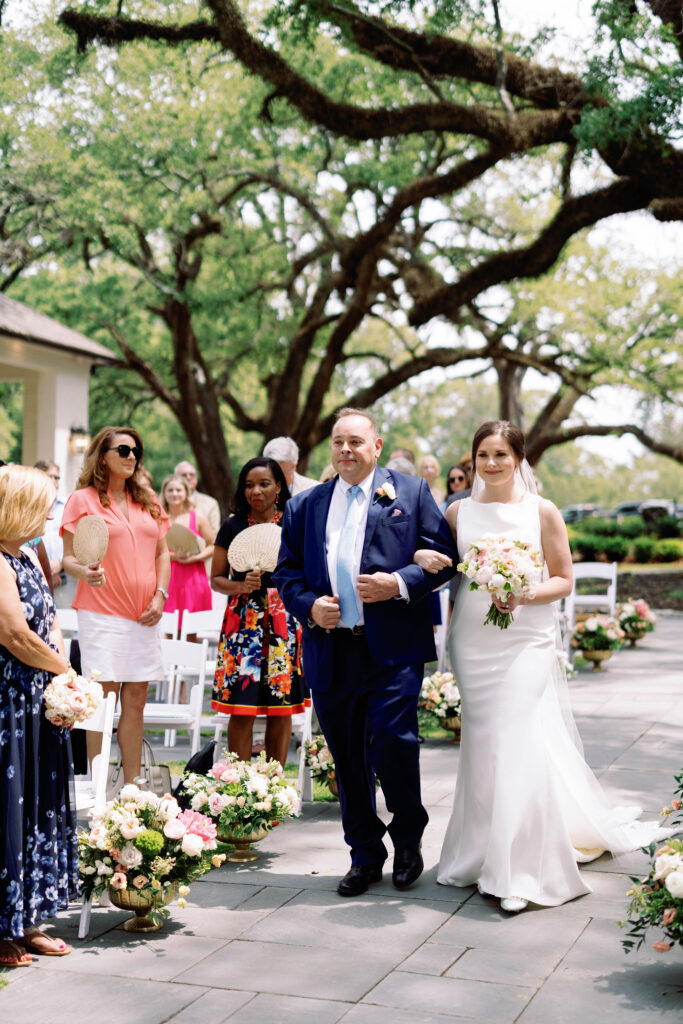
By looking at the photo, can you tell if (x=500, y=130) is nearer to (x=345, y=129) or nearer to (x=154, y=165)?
(x=345, y=129)

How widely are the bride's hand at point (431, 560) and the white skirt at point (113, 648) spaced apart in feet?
6.32

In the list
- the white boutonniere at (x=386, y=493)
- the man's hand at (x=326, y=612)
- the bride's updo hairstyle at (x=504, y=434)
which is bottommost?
the man's hand at (x=326, y=612)

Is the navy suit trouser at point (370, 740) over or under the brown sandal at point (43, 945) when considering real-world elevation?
over

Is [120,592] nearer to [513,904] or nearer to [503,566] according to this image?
[503,566]

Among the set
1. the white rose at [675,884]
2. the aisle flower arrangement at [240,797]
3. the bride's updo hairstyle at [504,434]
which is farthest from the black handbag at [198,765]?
the white rose at [675,884]

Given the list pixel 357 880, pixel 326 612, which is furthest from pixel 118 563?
pixel 357 880

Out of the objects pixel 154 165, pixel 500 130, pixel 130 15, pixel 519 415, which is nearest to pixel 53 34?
pixel 130 15

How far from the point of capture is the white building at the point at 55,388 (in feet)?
71.1

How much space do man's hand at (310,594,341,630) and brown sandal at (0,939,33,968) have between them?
5.98 feet

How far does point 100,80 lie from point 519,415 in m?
13.6

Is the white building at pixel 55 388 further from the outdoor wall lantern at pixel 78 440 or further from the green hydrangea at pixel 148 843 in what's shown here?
the green hydrangea at pixel 148 843

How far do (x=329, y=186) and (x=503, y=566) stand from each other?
63.7ft

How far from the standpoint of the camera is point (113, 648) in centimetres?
641

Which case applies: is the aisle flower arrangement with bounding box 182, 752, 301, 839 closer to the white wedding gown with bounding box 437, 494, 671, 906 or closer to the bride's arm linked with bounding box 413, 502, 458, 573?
the white wedding gown with bounding box 437, 494, 671, 906
